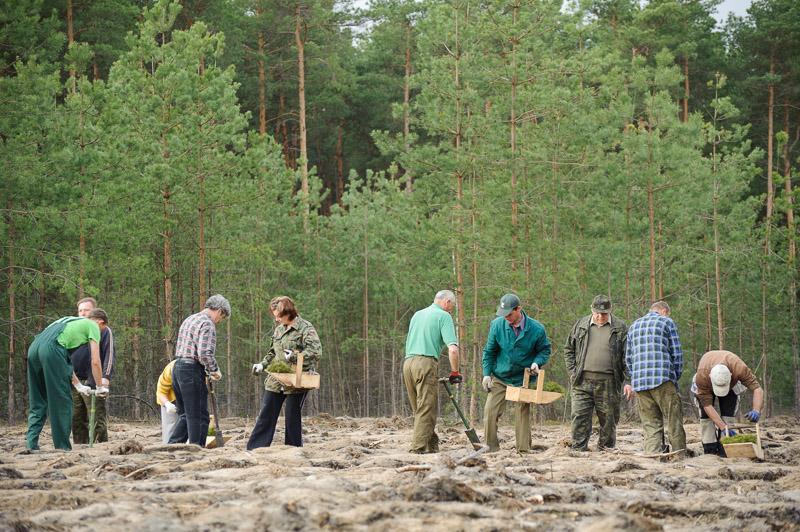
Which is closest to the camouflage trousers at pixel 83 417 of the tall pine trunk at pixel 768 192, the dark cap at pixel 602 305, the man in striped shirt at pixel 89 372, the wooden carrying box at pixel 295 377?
the man in striped shirt at pixel 89 372

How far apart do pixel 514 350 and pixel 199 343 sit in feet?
11.4

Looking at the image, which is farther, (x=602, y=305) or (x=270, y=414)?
(x=602, y=305)

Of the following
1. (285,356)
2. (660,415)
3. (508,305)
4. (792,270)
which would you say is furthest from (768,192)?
(285,356)

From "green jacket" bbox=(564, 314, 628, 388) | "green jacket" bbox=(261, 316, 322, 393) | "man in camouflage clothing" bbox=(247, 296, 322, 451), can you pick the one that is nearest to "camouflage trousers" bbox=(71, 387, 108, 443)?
"man in camouflage clothing" bbox=(247, 296, 322, 451)

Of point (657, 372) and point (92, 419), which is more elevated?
point (657, 372)

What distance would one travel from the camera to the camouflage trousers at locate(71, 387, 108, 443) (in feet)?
45.5

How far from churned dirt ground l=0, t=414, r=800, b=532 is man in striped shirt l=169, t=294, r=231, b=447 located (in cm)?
42

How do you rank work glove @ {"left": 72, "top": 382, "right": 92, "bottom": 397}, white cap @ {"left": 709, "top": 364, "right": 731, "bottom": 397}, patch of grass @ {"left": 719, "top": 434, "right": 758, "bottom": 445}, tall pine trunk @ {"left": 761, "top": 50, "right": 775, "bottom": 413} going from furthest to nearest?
tall pine trunk @ {"left": 761, "top": 50, "right": 775, "bottom": 413} < work glove @ {"left": 72, "top": 382, "right": 92, "bottom": 397} < white cap @ {"left": 709, "top": 364, "right": 731, "bottom": 397} < patch of grass @ {"left": 719, "top": 434, "right": 758, "bottom": 445}

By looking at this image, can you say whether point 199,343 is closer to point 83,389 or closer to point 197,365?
point 197,365

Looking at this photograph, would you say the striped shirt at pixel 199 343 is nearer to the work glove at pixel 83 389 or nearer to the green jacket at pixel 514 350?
the work glove at pixel 83 389

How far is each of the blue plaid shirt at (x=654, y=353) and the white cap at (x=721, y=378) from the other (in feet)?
1.37

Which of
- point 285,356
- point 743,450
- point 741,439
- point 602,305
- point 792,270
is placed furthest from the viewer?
point 792,270

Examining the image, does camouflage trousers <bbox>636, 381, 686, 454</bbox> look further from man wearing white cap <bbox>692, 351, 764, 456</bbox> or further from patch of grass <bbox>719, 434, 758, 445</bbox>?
patch of grass <bbox>719, 434, 758, 445</bbox>

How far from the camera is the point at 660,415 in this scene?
12117mm
